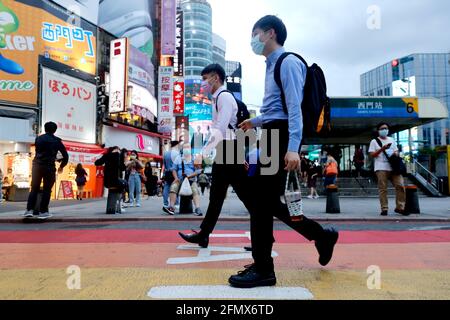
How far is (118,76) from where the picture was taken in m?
22.5

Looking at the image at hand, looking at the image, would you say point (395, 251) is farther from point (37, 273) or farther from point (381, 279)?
point (37, 273)

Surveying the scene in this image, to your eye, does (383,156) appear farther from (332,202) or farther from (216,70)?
(216,70)

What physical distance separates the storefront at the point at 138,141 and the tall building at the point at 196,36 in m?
89.2

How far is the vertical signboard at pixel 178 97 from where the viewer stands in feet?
118

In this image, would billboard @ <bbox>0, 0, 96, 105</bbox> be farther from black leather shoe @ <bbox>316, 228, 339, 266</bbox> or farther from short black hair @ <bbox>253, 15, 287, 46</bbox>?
black leather shoe @ <bbox>316, 228, 339, 266</bbox>

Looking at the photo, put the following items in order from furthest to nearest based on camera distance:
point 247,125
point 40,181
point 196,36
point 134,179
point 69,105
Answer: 1. point 196,36
2. point 69,105
3. point 134,179
4. point 40,181
5. point 247,125

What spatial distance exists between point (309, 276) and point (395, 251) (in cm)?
170

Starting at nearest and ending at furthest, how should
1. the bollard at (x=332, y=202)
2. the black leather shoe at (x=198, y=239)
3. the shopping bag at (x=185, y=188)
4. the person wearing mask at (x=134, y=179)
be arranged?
the black leather shoe at (x=198, y=239)
the shopping bag at (x=185, y=188)
the bollard at (x=332, y=202)
the person wearing mask at (x=134, y=179)

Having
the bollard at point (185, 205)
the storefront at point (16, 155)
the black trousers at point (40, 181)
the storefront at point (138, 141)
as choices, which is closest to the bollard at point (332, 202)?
the bollard at point (185, 205)

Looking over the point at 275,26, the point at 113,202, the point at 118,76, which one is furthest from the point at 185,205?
the point at 118,76

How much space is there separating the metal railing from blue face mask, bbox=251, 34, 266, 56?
17546 millimetres

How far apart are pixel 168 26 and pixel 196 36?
302ft

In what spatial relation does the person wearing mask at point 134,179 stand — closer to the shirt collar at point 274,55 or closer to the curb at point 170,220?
the curb at point 170,220
